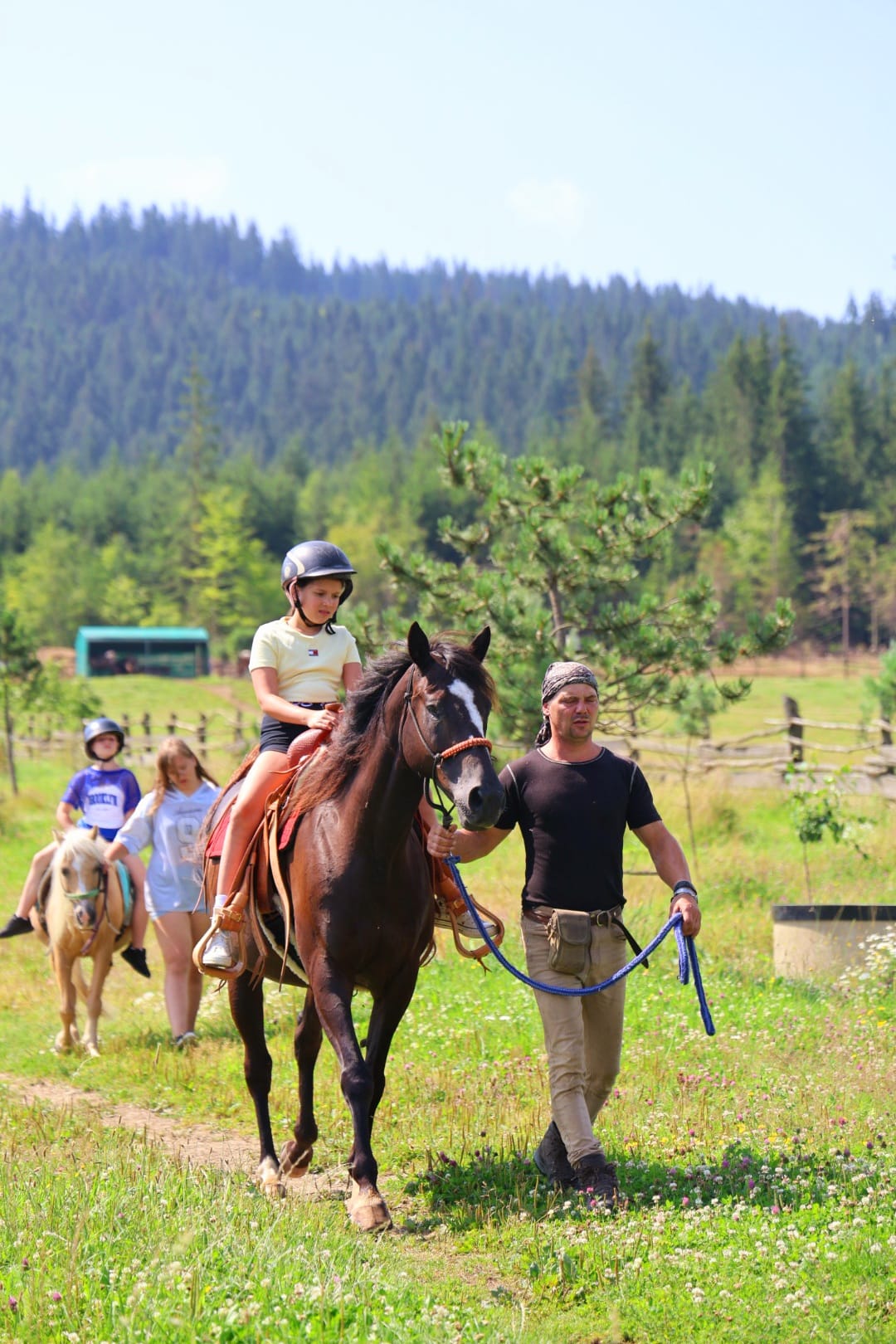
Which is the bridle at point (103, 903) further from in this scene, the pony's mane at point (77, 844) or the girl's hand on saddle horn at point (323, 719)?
the girl's hand on saddle horn at point (323, 719)

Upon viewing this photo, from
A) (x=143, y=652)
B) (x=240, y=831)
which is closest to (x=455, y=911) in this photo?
(x=240, y=831)

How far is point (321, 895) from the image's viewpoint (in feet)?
18.7

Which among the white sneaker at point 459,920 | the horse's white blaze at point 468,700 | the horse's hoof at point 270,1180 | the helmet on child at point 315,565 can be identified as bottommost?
the horse's hoof at point 270,1180

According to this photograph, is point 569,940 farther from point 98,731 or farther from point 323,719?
point 98,731

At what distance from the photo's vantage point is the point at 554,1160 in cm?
584

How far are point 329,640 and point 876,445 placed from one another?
363 ft

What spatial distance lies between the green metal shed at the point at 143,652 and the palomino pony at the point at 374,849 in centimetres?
7665

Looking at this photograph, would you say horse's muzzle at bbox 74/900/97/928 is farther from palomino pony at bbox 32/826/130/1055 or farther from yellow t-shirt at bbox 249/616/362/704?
yellow t-shirt at bbox 249/616/362/704

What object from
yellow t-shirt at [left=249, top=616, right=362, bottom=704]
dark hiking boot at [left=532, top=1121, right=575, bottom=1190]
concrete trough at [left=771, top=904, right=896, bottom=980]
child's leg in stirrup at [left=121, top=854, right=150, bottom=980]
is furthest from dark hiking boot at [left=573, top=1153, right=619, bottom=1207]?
child's leg in stirrup at [left=121, top=854, right=150, bottom=980]

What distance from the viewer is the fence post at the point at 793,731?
69.1 feet

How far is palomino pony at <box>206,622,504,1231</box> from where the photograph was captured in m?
5.22

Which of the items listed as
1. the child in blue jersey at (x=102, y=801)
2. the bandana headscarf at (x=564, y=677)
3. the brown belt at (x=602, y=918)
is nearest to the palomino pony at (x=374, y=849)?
the bandana headscarf at (x=564, y=677)

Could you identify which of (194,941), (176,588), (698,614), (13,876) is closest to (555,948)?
(194,941)

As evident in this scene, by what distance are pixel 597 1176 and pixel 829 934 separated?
4476 mm
